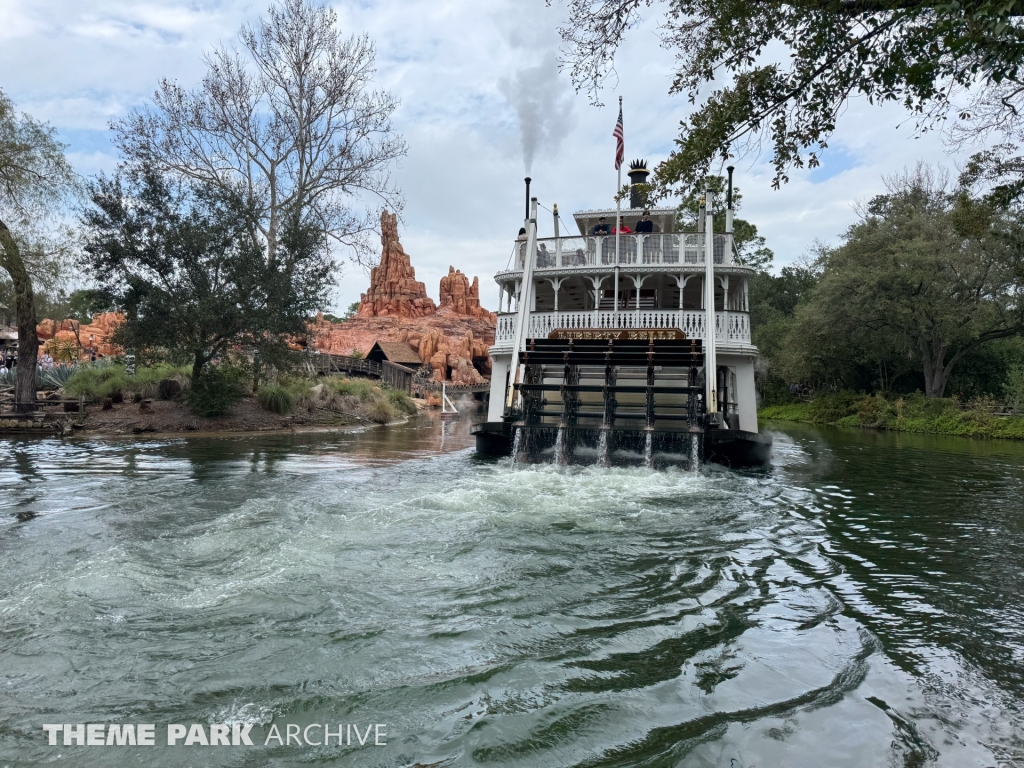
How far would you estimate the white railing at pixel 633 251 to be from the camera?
14469 mm

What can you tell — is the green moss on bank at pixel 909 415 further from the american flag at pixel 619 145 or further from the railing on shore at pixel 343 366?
the railing on shore at pixel 343 366

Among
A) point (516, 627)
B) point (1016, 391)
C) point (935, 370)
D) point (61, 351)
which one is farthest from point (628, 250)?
point (61, 351)

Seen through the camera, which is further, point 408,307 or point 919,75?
point 408,307

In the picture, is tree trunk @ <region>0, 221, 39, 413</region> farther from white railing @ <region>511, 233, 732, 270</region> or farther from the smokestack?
the smokestack

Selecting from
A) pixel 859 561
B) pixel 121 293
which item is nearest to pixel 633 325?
pixel 859 561

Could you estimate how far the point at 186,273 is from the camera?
1911 cm

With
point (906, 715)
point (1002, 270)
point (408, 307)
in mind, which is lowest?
point (906, 715)

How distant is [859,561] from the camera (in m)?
5.68

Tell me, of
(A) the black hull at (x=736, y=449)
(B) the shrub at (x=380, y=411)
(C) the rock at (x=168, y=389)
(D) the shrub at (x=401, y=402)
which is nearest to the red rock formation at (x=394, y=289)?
(D) the shrub at (x=401, y=402)

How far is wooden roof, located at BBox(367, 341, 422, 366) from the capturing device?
50.3m

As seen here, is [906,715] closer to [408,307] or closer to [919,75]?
[919,75]

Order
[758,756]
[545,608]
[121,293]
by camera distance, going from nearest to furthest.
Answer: [758,756], [545,608], [121,293]

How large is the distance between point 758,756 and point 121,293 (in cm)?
2065

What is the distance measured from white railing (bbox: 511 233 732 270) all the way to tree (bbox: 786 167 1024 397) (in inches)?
572
